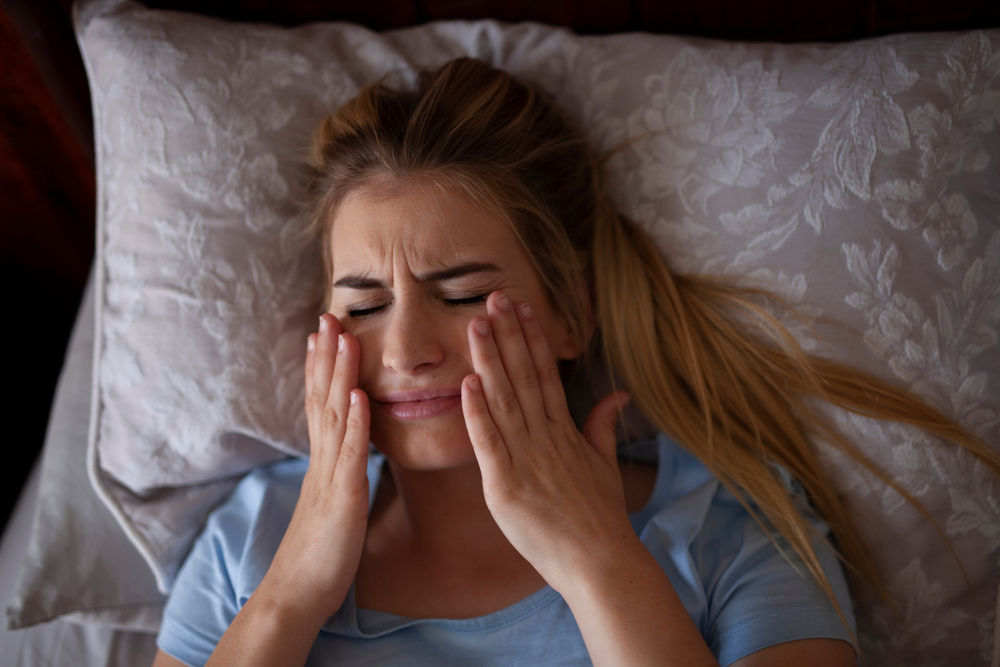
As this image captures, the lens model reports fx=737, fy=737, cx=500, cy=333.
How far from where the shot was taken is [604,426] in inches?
51.7

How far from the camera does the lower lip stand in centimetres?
117

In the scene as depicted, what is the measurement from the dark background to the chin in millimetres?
762

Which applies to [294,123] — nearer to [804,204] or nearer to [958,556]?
[804,204]

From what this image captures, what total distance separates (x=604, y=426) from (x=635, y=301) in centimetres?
25

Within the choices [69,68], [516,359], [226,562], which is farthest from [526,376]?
[69,68]

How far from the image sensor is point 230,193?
1.43 m

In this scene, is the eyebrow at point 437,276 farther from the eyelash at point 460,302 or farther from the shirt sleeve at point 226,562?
the shirt sleeve at point 226,562

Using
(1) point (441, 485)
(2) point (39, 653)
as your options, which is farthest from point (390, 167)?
(2) point (39, 653)

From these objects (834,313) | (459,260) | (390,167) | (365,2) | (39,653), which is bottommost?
(39,653)

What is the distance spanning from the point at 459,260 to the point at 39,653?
1.08 m

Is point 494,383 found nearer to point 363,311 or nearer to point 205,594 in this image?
point 363,311

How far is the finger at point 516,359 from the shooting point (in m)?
1.18

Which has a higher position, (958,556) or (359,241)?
(359,241)

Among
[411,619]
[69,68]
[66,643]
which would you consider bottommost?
[66,643]
